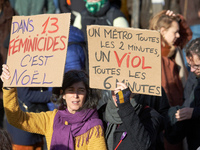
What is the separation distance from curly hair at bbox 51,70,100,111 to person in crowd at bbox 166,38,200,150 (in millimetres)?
736

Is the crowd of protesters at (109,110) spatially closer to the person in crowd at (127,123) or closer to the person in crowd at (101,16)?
the person in crowd at (127,123)

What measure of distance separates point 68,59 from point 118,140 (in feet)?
Result: 5.06

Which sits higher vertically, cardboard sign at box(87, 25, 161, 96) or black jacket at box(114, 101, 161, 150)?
cardboard sign at box(87, 25, 161, 96)

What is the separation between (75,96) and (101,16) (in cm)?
231

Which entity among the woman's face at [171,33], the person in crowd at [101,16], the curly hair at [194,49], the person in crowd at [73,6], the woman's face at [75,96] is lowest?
the woman's face at [75,96]

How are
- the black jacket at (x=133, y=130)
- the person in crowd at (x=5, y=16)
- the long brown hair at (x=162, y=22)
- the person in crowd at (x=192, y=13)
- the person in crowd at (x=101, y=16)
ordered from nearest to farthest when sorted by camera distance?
the black jacket at (x=133, y=130)
the long brown hair at (x=162, y=22)
the person in crowd at (x=101, y=16)
the person in crowd at (x=5, y=16)
the person in crowd at (x=192, y=13)

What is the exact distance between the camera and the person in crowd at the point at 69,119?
323 centimetres

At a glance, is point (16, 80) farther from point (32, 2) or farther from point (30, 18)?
point (32, 2)

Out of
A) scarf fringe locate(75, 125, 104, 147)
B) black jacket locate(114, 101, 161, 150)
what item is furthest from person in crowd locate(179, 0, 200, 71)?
scarf fringe locate(75, 125, 104, 147)

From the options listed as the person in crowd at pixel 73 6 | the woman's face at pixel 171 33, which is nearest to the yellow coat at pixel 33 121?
the woman's face at pixel 171 33

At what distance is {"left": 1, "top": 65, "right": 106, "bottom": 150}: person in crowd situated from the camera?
3.23 metres

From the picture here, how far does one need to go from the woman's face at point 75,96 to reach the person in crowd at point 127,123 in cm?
25

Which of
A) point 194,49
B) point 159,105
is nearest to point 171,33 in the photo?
point 194,49

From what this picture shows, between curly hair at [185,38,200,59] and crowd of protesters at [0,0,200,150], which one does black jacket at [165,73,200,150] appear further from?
curly hair at [185,38,200,59]
